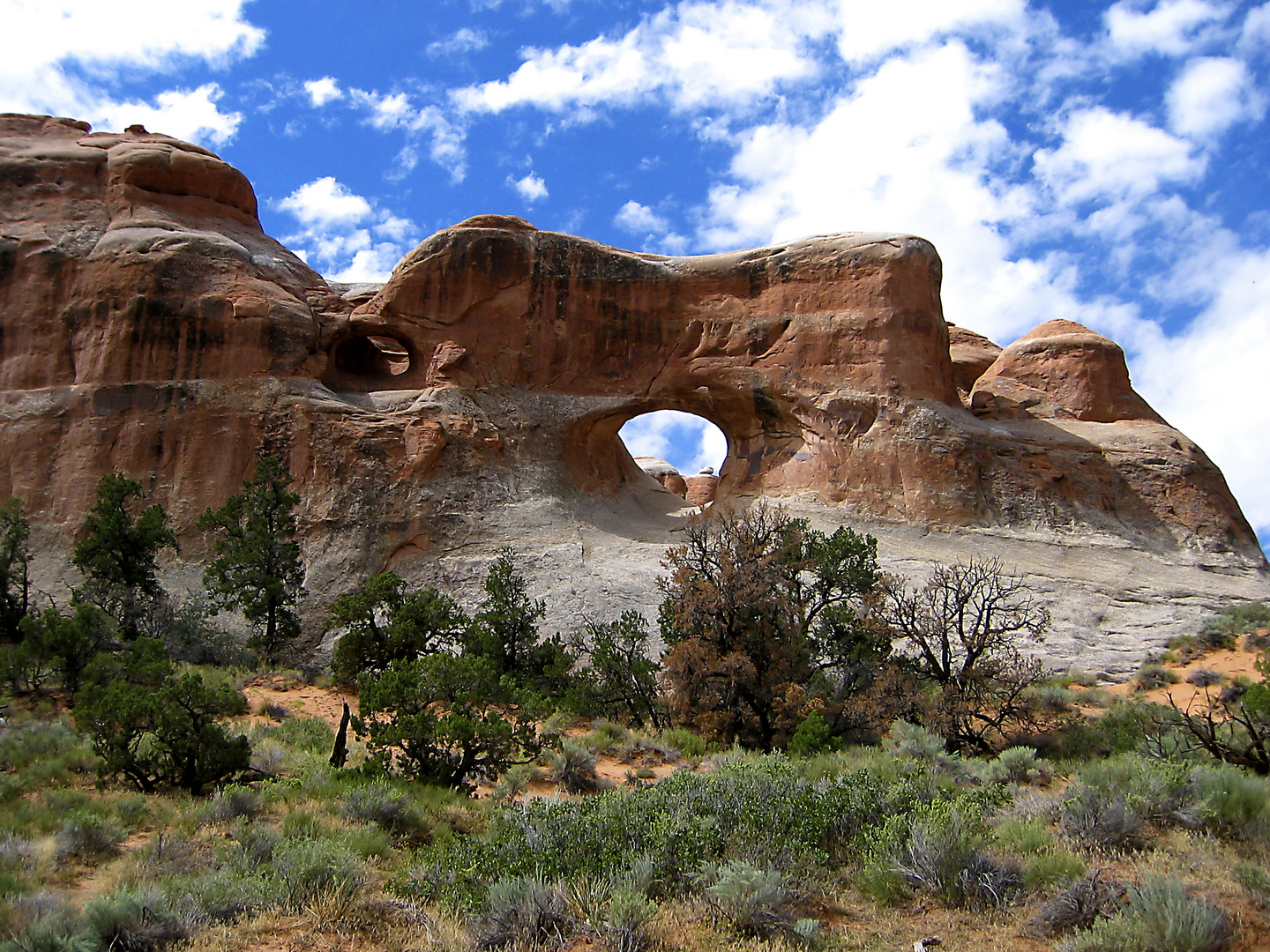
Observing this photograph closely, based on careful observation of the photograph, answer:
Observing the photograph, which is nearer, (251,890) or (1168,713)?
(251,890)

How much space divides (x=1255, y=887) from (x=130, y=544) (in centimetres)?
2219

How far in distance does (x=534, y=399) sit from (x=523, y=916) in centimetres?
2359

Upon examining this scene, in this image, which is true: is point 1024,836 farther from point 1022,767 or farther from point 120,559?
point 120,559

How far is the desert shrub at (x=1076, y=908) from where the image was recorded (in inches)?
213

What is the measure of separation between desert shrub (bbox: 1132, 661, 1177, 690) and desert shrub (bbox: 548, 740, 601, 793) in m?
12.2

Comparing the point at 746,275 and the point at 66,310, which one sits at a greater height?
the point at 746,275

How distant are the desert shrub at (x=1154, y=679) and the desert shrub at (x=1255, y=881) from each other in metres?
13.8

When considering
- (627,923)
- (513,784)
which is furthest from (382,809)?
(627,923)

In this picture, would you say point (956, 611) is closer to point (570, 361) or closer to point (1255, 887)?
point (1255, 887)

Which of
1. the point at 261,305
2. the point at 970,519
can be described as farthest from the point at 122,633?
the point at 970,519

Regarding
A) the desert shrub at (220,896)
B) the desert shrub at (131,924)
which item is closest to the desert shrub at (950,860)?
the desert shrub at (220,896)

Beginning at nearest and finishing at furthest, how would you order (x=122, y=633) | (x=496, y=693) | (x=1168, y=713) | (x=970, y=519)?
(x=496, y=693)
(x=1168, y=713)
(x=122, y=633)
(x=970, y=519)

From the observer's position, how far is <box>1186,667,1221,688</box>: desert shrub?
17.0 meters

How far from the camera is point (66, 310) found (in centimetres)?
2662
